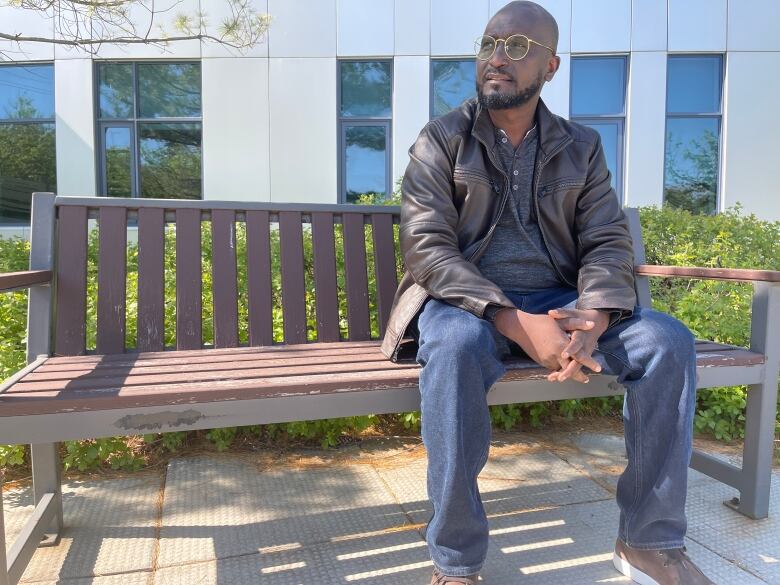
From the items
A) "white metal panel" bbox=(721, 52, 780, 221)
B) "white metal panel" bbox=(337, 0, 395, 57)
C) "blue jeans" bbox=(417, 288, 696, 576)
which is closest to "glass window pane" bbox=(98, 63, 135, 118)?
"white metal panel" bbox=(337, 0, 395, 57)

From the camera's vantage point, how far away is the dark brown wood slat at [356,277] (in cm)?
272

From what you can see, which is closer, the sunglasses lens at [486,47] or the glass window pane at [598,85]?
the sunglasses lens at [486,47]

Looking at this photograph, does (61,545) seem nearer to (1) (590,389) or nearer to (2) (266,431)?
(2) (266,431)

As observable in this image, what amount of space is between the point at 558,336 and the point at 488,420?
0.34 m

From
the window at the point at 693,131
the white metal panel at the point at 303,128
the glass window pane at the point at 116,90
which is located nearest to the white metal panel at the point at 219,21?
the white metal panel at the point at 303,128

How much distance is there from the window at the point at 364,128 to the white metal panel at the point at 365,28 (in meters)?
0.22

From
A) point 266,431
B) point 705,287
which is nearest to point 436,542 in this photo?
point 266,431

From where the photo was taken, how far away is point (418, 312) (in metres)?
2.08

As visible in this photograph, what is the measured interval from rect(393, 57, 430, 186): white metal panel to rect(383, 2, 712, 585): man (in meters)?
6.87

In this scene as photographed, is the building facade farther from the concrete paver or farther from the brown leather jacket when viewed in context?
the brown leather jacket

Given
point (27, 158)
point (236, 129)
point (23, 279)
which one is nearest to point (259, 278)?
point (23, 279)

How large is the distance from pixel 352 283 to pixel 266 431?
103cm

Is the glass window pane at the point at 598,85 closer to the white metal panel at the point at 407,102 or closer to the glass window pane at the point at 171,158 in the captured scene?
the white metal panel at the point at 407,102

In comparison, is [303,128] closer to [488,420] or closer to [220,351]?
[220,351]
